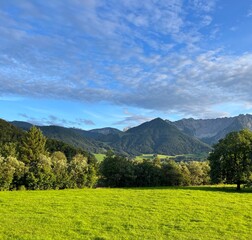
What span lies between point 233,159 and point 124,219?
121 ft

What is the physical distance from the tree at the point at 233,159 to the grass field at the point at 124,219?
20110mm

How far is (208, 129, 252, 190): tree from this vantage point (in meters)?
53.9

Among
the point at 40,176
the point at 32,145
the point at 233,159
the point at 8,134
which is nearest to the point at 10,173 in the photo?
the point at 40,176

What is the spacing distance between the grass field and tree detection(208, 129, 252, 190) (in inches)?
792

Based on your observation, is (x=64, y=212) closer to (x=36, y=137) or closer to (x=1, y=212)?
(x=1, y=212)

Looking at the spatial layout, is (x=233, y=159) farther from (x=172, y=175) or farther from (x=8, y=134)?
(x=8, y=134)

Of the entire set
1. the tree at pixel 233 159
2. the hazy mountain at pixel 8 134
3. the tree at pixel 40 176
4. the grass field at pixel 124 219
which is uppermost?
the hazy mountain at pixel 8 134

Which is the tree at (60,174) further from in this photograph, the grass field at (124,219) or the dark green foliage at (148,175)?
the grass field at (124,219)

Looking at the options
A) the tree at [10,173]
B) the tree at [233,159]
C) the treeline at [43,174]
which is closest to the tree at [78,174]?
the treeline at [43,174]

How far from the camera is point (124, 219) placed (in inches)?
987

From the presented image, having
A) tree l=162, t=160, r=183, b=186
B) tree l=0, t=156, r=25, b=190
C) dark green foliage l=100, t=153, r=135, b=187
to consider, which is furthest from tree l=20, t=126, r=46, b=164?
tree l=162, t=160, r=183, b=186

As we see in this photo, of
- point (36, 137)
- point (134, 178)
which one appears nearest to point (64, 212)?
point (134, 178)

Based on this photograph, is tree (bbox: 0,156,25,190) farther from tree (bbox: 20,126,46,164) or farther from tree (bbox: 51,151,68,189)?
tree (bbox: 20,126,46,164)

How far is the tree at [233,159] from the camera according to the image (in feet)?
177
